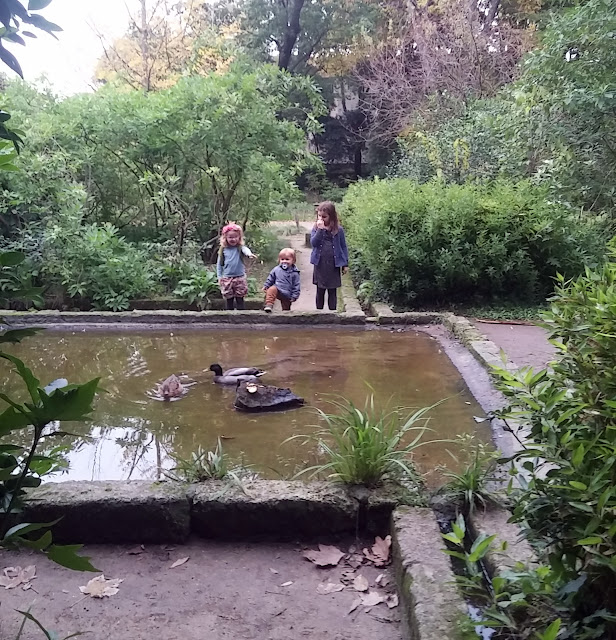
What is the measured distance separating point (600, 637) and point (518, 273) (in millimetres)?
7022

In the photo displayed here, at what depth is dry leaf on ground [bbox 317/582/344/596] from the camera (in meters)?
2.48

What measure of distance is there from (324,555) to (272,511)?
30cm

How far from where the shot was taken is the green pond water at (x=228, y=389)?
3.68 meters

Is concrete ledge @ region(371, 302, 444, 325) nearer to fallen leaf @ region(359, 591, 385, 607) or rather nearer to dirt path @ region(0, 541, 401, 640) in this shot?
dirt path @ region(0, 541, 401, 640)

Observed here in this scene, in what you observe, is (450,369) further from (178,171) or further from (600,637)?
(178,171)

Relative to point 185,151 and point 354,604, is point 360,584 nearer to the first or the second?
point 354,604

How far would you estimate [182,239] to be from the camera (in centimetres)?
948

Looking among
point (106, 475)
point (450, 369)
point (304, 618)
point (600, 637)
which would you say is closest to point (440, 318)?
point (450, 369)

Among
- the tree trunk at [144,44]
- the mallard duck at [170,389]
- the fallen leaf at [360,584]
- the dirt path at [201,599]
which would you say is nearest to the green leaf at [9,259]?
the dirt path at [201,599]

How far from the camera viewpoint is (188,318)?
679 cm

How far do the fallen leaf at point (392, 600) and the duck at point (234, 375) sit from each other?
2.43 meters

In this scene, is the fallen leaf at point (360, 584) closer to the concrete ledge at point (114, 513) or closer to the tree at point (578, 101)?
the concrete ledge at point (114, 513)

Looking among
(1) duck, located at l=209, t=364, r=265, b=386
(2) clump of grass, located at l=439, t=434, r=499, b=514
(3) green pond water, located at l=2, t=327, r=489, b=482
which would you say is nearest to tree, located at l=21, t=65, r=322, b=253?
(3) green pond water, located at l=2, t=327, r=489, b=482

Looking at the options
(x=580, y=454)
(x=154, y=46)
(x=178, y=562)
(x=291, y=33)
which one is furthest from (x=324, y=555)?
(x=291, y=33)
